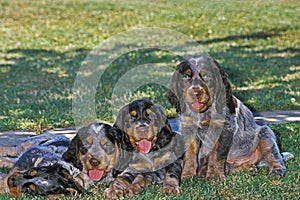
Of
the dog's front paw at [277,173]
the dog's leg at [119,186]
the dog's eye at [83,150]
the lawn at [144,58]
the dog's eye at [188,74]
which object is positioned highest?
the dog's eye at [188,74]

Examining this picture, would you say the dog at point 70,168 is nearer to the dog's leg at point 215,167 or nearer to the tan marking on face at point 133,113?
the tan marking on face at point 133,113

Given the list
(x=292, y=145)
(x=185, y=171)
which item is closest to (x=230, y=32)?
(x=292, y=145)

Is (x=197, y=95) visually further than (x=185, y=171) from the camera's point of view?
No

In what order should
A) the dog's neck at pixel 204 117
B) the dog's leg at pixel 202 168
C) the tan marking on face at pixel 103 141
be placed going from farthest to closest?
the dog's leg at pixel 202 168 < the dog's neck at pixel 204 117 < the tan marking on face at pixel 103 141

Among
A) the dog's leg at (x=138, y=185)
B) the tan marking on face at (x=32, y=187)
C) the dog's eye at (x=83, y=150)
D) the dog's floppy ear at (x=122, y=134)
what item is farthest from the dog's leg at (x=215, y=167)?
the tan marking on face at (x=32, y=187)

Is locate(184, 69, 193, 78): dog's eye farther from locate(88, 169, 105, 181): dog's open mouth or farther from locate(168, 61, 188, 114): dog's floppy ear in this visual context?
locate(88, 169, 105, 181): dog's open mouth

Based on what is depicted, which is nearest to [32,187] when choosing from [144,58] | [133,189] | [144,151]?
[133,189]

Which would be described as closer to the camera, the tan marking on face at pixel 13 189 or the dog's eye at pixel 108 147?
the tan marking on face at pixel 13 189

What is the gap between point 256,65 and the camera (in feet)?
54.7

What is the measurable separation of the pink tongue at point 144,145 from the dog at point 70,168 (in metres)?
0.25

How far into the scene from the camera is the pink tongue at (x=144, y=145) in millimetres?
7355

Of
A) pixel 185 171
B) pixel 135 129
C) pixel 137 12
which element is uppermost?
pixel 135 129

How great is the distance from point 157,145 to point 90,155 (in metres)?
0.75

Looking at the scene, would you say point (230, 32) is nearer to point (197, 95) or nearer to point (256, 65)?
point (256, 65)
